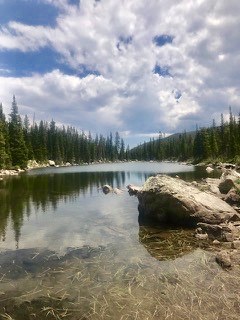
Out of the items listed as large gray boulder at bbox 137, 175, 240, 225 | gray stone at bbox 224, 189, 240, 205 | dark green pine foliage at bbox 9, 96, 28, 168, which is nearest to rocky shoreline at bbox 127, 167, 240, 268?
large gray boulder at bbox 137, 175, 240, 225

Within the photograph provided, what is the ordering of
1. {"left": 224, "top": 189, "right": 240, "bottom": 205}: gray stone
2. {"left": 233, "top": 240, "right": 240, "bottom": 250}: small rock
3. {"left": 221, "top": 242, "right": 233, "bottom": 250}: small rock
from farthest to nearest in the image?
1. {"left": 224, "top": 189, "right": 240, "bottom": 205}: gray stone
2. {"left": 221, "top": 242, "right": 233, "bottom": 250}: small rock
3. {"left": 233, "top": 240, "right": 240, "bottom": 250}: small rock

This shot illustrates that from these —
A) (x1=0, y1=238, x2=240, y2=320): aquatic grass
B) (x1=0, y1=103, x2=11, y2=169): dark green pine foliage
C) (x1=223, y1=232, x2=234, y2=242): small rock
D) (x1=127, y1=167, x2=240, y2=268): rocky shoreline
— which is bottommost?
(x1=0, y1=238, x2=240, y2=320): aquatic grass

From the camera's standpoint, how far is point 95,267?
40.9ft

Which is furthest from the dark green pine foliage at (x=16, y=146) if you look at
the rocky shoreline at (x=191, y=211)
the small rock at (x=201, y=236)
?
the small rock at (x=201, y=236)

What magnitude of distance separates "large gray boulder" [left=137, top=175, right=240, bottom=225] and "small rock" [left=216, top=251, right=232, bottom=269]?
5.92 m

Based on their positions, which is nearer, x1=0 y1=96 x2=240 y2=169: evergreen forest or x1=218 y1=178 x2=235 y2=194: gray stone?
x1=218 y1=178 x2=235 y2=194: gray stone

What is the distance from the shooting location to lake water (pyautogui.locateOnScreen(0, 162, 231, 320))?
9164 mm

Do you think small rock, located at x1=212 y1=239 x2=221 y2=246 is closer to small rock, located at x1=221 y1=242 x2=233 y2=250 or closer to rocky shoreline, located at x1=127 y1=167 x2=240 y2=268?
rocky shoreline, located at x1=127 y1=167 x2=240 y2=268

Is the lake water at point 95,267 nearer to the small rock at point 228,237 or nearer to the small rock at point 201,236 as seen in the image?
the small rock at point 201,236

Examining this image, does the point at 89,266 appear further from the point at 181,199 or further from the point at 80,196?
the point at 80,196

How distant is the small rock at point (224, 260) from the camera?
39.4 feet

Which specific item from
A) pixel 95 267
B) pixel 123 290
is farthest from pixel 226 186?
pixel 123 290

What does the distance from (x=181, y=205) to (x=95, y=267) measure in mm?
8485

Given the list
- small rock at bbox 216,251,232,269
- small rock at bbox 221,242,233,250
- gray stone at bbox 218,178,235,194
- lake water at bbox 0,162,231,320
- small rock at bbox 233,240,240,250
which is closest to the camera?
lake water at bbox 0,162,231,320
